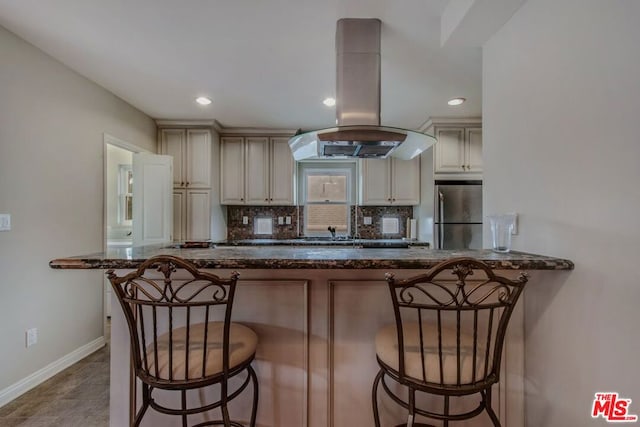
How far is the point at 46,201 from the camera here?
7.45 ft

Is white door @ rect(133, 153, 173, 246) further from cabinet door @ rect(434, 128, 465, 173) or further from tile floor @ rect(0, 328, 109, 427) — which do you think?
cabinet door @ rect(434, 128, 465, 173)

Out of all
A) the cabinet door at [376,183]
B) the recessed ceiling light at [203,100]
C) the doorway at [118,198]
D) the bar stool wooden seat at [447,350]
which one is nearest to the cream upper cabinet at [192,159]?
the recessed ceiling light at [203,100]

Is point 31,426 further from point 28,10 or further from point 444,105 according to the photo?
point 444,105

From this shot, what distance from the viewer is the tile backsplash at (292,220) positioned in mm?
4387

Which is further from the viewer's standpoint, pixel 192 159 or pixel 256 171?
pixel 256 171

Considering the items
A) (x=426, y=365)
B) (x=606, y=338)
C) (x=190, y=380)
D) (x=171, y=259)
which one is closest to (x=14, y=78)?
(x=171, y=259)

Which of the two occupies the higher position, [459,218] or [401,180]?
[401,180]

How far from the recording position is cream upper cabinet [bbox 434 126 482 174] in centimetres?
362

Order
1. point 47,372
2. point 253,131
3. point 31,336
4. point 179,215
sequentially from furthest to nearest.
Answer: point 253,131 < point 179,215 < point 47,372 < point 31,336

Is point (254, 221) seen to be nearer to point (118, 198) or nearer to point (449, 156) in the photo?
point (118, 198)

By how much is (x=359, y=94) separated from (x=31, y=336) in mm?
2992

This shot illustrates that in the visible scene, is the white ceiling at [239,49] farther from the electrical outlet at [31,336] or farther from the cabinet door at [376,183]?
the electrical outlet at [31,336]

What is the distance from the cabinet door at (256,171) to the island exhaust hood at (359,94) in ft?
7.09

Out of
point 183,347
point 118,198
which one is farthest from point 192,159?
point 183,347
